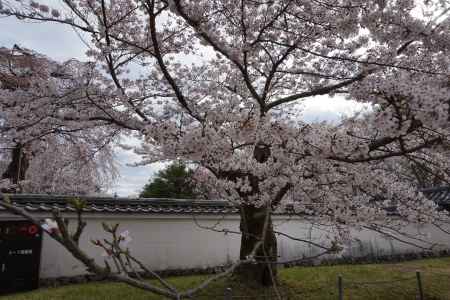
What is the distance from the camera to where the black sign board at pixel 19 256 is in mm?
6406

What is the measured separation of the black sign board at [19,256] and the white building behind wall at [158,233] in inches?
12.6

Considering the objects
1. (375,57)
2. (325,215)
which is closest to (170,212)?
(325,215)

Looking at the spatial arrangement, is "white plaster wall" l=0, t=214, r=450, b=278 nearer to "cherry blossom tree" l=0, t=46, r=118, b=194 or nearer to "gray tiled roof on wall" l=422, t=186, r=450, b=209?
"cherry blossom tree" l=0, t=46, r=118, b=194

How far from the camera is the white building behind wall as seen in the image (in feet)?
24.5

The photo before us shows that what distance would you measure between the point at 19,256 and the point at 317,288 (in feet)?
19.2

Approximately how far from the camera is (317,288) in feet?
23.5

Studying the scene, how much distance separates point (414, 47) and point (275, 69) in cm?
223

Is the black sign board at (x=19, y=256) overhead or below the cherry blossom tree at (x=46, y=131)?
below

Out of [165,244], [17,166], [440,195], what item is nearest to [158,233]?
[165,244]

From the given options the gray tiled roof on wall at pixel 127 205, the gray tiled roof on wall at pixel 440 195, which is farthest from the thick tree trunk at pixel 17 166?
the gray tiled roof on wall at pixel 440 195

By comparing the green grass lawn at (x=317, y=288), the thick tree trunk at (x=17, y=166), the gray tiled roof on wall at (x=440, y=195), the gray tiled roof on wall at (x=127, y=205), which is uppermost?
the thick tree trunk at (x=17, y=166)

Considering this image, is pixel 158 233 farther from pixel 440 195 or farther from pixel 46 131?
pixel 440 195

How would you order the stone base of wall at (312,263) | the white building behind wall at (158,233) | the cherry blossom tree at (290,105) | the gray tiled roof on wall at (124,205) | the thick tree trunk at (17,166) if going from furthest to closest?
the thick tree trunk at (17,166), the gray tiled roof on wall at (124,205), the white building behind wall at (158,233), the stone base of wall at (312,263), the cherry blossom tree at (290,105)

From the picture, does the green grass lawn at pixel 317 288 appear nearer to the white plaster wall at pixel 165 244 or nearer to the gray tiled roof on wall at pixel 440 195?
the white plaster wall at pixel 165 244
